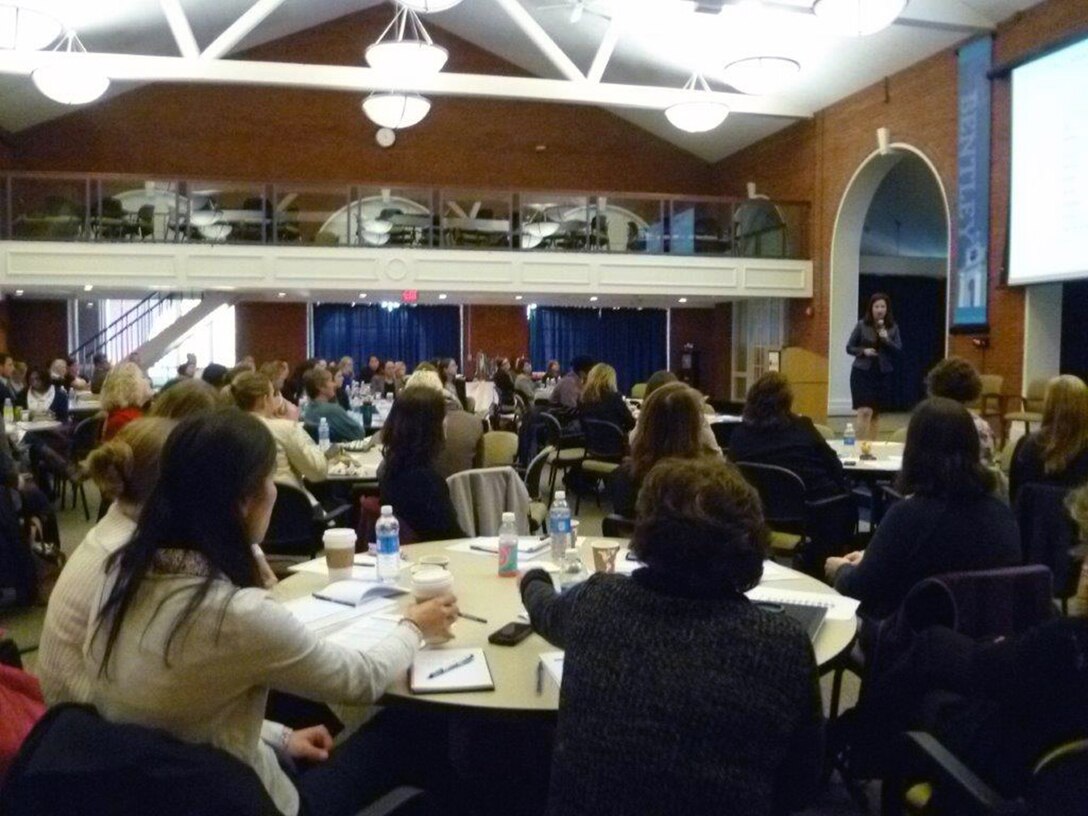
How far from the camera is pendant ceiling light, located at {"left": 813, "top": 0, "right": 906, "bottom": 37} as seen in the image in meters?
6.07

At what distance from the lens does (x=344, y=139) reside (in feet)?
50.2

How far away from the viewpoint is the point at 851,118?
1174cm

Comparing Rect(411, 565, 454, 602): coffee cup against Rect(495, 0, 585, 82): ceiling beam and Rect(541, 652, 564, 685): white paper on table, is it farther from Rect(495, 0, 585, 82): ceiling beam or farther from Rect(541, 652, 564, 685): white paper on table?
Rect(495, 0, 585, 82): ceiling beam

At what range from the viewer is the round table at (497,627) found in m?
1.82

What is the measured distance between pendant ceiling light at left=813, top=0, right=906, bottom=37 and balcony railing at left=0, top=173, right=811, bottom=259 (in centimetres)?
568

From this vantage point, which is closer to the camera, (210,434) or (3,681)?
(210,434)

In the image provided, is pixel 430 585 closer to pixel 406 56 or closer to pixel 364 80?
pixel 406 56

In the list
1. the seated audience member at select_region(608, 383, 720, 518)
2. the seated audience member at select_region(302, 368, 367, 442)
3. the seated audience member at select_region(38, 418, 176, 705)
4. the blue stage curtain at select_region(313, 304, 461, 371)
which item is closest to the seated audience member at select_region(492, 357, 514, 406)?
the seated audience member at select_region(302, 368, 367, 442)

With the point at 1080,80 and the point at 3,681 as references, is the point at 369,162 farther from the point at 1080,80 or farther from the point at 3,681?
the point at 3,681

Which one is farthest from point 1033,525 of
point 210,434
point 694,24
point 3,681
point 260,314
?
point 260,314

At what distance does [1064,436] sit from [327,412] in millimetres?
4250

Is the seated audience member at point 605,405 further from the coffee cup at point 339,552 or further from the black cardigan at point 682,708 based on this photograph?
the black cardigan at point 682,708

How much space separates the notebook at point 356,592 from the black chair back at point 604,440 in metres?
4.75

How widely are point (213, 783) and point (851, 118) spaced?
12.1 meters
